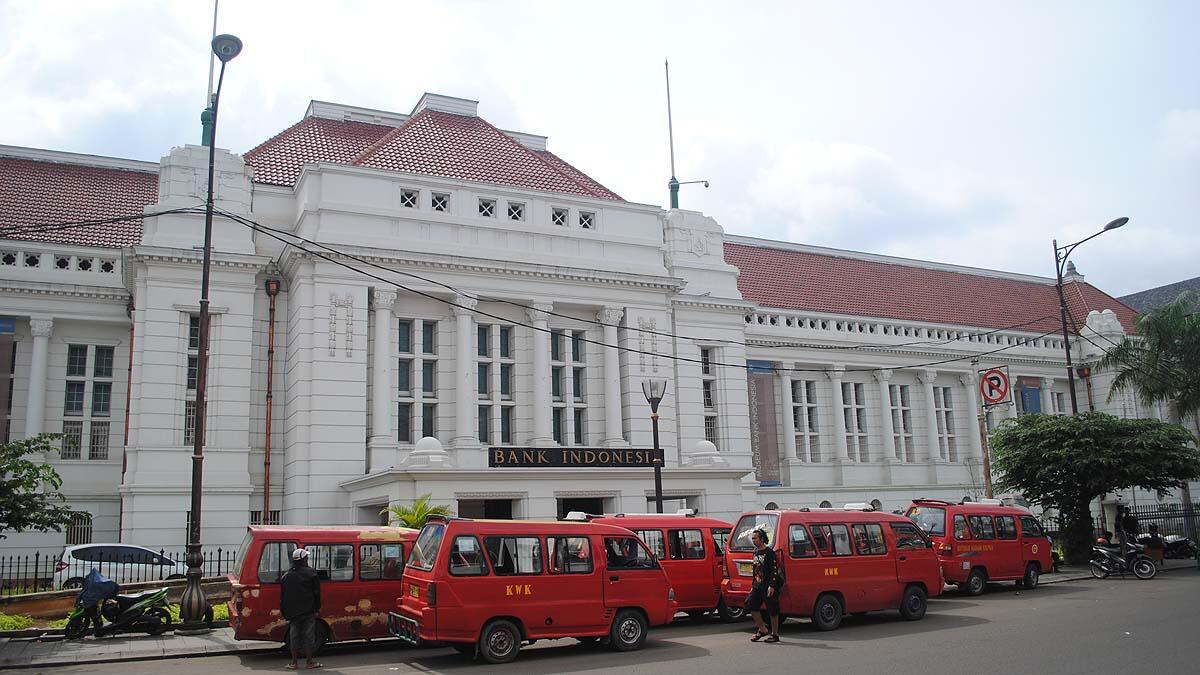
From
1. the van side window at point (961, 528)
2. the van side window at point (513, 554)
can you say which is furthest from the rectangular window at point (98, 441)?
the van side window at point (961, 528)

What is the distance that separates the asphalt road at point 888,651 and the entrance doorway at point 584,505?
32.5 feet

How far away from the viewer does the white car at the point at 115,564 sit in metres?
24.2

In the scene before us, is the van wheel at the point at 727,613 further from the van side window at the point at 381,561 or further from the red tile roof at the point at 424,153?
the red tile roof at the point at 424,153

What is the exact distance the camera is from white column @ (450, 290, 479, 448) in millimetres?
30344

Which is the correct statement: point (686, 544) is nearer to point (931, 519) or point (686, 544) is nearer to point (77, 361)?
point (931, 519)

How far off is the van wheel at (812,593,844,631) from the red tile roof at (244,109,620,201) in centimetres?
2054

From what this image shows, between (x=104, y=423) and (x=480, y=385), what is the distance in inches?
499

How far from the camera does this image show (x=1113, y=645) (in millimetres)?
14172

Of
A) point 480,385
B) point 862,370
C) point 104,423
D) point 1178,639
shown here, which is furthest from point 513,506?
point 862,370

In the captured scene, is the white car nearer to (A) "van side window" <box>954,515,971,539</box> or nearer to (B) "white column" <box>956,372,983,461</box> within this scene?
(A) "van side window" <box>954,515,971,539</box>

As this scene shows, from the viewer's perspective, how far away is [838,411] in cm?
4503

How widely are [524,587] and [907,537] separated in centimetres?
877

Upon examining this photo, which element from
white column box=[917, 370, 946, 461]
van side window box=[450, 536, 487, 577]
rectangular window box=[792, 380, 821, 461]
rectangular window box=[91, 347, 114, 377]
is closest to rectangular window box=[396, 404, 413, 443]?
rectangular window box=[91, 347, 114, 377]

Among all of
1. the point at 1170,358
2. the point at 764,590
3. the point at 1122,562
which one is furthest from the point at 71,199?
the point at 1170,358
